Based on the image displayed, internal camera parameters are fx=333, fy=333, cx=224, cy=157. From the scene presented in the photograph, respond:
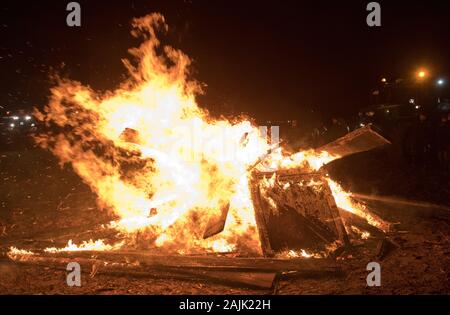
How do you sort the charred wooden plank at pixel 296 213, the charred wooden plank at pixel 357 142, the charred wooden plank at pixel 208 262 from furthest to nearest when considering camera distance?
the charred wooden plank at pixel 296 213 < the charred wooden plank at pixel 357 142 < the charred wooden plank at pixel 208 262

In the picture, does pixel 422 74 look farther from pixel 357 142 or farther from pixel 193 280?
pixel 193 280

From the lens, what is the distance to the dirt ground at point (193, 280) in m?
4.52

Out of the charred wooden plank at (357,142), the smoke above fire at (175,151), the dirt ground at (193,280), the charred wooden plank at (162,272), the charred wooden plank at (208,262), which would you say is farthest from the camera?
the smoke above fire at (175,151)

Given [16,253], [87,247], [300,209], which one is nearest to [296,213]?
[300,209]

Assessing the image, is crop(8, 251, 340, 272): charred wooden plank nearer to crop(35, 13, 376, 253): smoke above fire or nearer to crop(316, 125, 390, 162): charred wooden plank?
crop(35, 13, 376, 253): smoke above fire

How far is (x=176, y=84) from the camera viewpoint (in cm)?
777

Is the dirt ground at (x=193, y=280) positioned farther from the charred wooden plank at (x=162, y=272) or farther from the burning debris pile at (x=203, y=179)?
the burning debris pile at (x=203, y=179)

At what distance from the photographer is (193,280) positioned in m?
4.80

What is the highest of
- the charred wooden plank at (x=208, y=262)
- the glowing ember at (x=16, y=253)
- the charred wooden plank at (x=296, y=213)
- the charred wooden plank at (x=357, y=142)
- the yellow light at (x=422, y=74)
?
the yellow light at (x=422, y=74)

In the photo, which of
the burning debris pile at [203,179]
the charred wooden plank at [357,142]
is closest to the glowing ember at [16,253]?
the burning debris pile at [203,179]

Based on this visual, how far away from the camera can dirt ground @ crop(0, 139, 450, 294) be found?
14.8ft

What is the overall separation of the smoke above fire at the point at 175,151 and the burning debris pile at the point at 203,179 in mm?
21

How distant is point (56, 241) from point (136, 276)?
2222 millimetres
